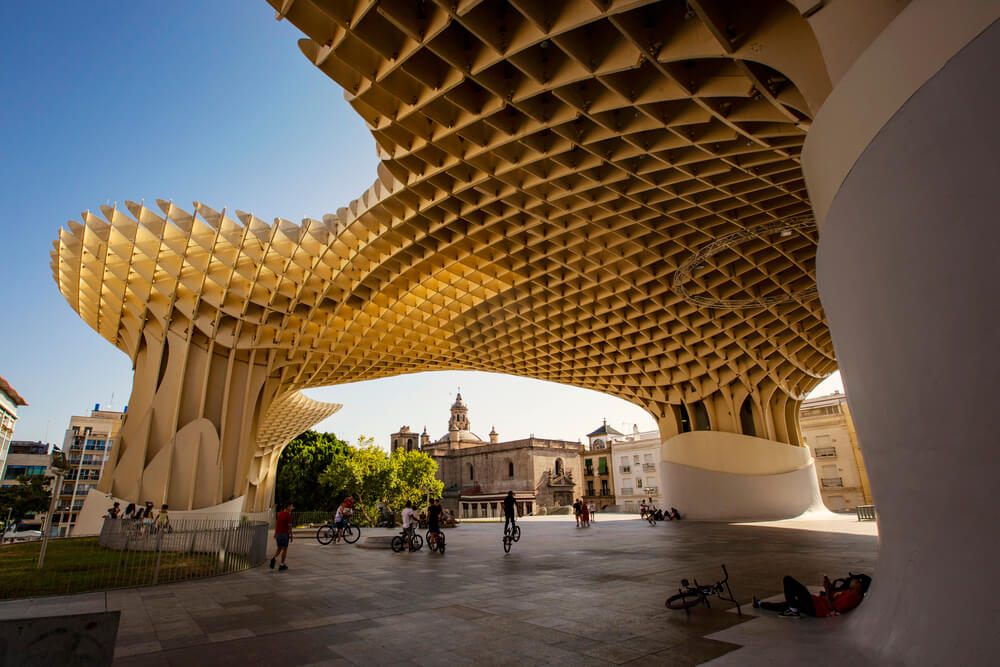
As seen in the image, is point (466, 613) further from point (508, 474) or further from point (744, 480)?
point (508, 474)

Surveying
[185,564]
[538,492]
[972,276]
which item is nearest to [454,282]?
[185,564]

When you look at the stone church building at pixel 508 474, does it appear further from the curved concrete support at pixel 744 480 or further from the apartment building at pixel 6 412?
the apartment building at pixel 6 412

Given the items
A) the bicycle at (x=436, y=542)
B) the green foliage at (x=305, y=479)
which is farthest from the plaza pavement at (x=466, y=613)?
the green foliage at (x=305, y=479)

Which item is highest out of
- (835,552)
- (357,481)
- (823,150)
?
(823,150)

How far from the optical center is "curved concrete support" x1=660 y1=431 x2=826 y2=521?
30844mm

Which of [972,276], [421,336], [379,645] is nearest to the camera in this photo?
[972,276]

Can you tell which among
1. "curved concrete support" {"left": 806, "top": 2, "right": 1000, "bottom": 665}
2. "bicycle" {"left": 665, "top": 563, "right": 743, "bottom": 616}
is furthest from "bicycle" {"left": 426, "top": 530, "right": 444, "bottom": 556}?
"curved concrete support" {"left": 806, "top": 2, "right": 1000, "bottom": 665}

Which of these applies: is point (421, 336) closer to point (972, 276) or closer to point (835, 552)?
point (835, 552)

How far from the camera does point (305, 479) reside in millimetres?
54781

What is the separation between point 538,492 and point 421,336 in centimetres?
5440

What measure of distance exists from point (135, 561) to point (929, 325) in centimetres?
1546

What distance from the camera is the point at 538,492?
7775 centimetres

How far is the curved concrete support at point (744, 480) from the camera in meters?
30.8

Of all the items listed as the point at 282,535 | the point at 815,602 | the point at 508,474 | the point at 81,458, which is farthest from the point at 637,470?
the point at 81,458
